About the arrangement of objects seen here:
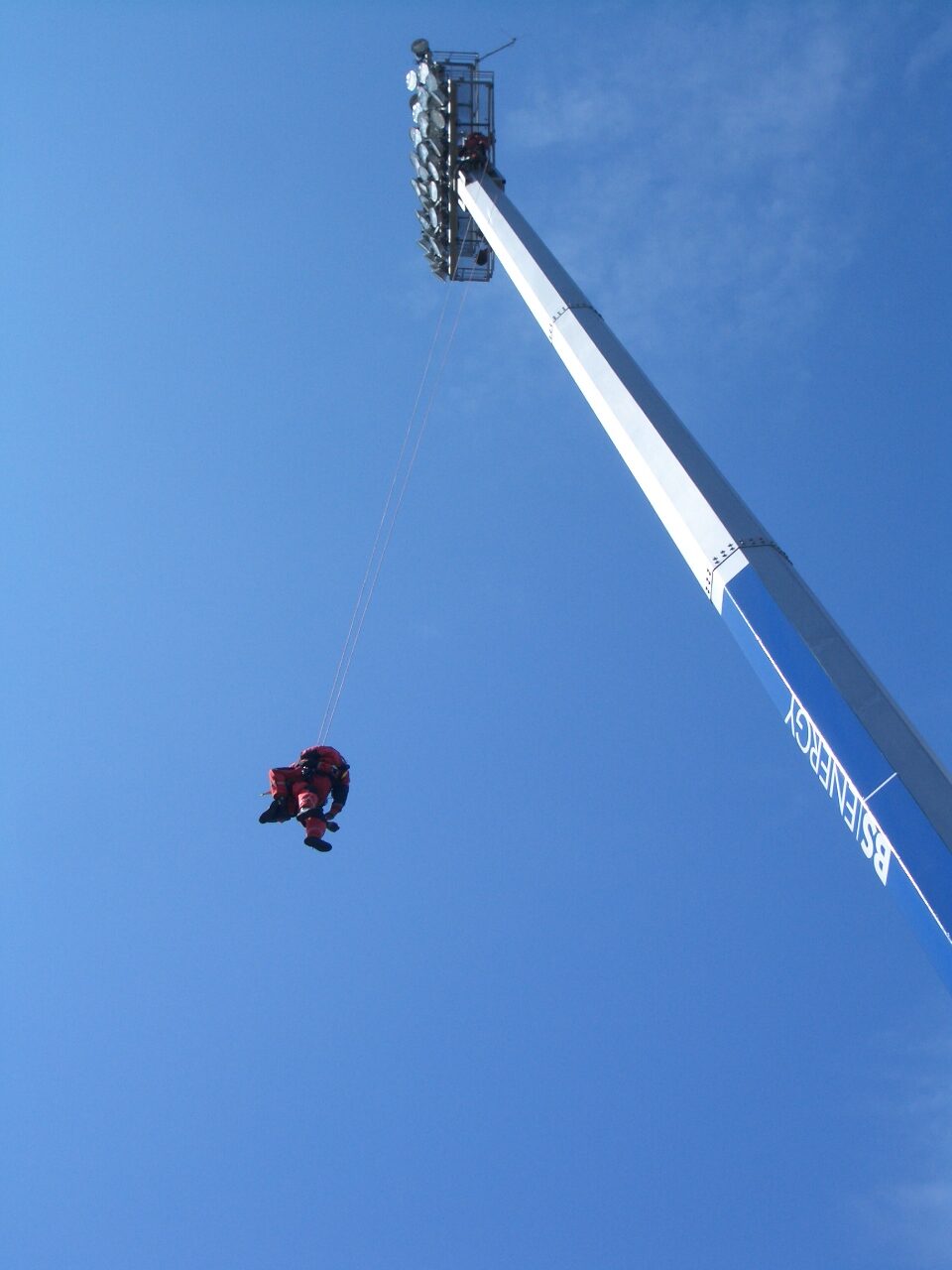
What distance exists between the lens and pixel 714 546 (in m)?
7.55

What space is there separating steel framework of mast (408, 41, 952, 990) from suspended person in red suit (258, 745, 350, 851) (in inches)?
263

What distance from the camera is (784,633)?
662 centimetres

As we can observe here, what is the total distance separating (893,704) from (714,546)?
2000 millimetres

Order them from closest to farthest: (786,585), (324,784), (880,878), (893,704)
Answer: (880,878), (893,704), (786,585), (324,784)

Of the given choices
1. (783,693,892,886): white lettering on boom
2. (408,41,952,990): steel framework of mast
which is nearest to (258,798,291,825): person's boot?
(408,41,952,990): steel framework of mast

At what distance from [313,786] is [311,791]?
0.08 m

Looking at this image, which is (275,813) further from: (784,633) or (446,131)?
(446,131)

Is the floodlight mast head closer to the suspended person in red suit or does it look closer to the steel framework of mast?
the steel framework of mast

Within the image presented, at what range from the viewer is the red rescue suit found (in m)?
13.9

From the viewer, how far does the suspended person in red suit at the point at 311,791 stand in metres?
13.9

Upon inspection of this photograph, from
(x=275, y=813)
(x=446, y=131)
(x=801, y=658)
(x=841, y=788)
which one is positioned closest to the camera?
(x=841, y=788)

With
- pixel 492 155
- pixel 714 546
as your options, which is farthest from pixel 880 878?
pixel 492 155

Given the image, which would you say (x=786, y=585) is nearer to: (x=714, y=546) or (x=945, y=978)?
(x=714, y=546)

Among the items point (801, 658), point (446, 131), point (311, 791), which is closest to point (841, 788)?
point (801, 658)
